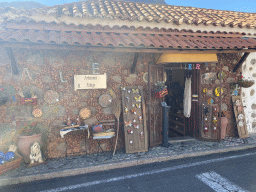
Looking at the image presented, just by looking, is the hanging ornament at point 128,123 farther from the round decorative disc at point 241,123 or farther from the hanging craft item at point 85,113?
the round decorative disc at point 241,123

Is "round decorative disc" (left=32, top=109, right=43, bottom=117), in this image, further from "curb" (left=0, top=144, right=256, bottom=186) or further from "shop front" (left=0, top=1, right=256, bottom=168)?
"curb" (left=0, top=144, right=256, bottom=186)

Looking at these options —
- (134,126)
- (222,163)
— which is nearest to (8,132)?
(134,126)

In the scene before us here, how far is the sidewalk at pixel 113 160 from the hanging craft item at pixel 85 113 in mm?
1237

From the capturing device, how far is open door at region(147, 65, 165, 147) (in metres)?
6.18

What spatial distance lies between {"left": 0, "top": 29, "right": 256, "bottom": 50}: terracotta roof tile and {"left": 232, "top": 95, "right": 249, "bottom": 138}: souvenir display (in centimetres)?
219

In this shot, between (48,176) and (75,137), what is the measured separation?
55.0 inches

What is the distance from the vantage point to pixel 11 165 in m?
4.49

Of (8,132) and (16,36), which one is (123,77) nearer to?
(16,36)

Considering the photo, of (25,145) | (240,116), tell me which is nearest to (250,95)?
(240,116)

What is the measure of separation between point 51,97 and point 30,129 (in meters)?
1.06

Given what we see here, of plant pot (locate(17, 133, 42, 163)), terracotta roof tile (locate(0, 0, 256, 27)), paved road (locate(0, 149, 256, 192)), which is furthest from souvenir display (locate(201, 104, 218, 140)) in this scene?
plant pot (locate(17, 133, 42, 163))

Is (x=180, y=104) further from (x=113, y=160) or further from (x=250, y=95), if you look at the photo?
(x=113, y=160)

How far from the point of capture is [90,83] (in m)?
5.55

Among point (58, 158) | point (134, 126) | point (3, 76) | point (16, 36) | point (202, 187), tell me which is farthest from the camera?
point (134, 126)
